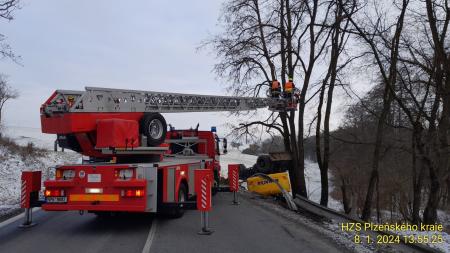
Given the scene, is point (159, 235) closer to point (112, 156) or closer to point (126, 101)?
point (112, 156)

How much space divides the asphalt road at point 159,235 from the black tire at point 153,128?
1.88m

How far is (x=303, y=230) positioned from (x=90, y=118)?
5.01 meters

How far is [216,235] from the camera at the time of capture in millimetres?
8922

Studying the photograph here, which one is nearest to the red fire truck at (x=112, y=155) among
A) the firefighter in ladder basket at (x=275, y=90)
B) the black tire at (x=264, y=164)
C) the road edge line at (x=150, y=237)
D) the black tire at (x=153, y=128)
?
the black tire at (x=153, y=128)

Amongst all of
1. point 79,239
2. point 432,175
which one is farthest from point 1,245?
point 432,175

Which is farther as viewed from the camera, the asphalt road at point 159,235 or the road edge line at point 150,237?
the asphalt road at point 159,235

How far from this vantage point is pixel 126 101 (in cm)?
1027

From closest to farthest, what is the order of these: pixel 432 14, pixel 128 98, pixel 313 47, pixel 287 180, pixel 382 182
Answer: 1. pixel 128 98
2. pixel 432 14
3. pixel 287 180
4. pixel 313 47
5. pixel 382 182

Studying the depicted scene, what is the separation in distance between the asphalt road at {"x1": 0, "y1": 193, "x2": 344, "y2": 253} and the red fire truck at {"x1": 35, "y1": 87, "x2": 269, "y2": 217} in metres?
0.52

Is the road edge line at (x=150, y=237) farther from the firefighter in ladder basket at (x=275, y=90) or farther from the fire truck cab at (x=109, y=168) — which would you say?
the firefighter in ladder basket at (x=275, y=90)

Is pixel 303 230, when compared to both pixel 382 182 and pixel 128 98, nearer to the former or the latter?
pixel 128 98

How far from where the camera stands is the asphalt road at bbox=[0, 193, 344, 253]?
780 cm

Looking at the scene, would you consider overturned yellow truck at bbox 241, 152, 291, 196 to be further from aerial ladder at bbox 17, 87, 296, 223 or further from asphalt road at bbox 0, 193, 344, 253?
aerial ladder at bbox 17, 87, 296, 223

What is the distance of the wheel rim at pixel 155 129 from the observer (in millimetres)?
10805
